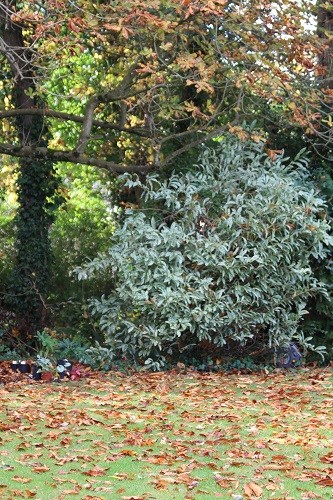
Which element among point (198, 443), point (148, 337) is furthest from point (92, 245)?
point (198, 443)

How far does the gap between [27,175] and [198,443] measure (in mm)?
7690

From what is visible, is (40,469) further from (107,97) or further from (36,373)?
(107,97)

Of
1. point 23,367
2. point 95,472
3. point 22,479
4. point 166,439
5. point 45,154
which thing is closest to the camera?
point 22,479

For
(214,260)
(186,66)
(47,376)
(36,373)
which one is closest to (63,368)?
(47,376)

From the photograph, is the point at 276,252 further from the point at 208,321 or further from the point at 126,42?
the point at 126,42

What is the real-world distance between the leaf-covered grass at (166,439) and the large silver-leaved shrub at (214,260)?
102 cm

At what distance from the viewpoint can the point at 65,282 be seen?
1500 cm

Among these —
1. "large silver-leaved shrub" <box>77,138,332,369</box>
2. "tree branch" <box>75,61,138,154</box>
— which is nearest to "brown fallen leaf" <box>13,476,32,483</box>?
"large silver-leaved shrub" <box>77,138,332,369</box>

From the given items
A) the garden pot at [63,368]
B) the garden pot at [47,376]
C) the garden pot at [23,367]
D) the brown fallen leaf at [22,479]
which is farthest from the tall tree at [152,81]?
the brown fallen leaf at [22,479]

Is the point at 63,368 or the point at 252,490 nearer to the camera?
the point at 252,490

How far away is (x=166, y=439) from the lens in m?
7.97

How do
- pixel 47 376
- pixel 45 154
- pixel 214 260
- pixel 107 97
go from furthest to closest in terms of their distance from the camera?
pixel 45 154
pixel 107 97
pixel 214 260
pixel 47 376

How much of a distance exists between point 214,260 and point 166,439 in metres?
4.47

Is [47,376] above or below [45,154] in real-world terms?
below
